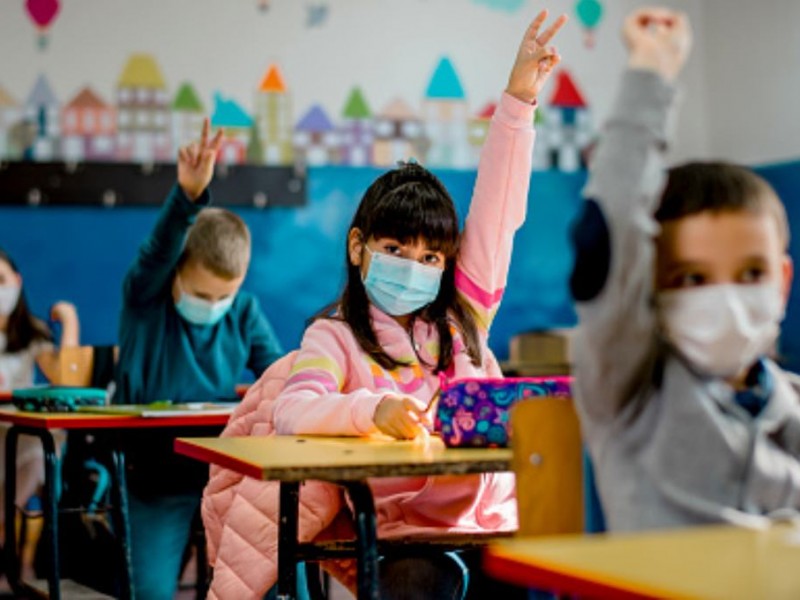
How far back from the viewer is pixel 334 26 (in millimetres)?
6191

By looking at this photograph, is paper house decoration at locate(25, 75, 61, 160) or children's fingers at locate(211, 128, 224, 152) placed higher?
paper house decoration at locate(25, 75, 61, 160)

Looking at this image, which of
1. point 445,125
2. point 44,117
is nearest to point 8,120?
point 44,117

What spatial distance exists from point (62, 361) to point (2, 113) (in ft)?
7.69

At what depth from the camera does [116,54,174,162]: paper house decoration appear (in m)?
5.80

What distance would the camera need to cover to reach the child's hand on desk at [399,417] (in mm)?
1849

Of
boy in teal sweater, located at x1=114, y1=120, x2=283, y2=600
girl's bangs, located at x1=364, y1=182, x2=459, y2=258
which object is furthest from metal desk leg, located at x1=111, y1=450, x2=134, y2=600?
girl's bangs, located at x1=364, y1=182, x2=459, y2=258

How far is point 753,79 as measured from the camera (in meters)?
6.54

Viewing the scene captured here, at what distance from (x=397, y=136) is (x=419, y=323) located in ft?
13.3

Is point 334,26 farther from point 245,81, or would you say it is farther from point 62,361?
point 62,361

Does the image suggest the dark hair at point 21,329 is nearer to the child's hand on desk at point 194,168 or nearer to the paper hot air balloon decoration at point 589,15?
the child's hand on desk at point 194,168

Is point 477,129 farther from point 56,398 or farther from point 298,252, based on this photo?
point 56,398

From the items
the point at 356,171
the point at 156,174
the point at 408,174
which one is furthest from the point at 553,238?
the point at 408,174

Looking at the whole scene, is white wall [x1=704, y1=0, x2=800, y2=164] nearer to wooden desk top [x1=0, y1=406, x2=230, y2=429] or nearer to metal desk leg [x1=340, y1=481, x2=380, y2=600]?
wooden desk top [x1=0, y1=406, x2=230, y2=429]

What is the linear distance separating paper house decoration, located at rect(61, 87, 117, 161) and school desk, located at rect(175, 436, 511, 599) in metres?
4.03
